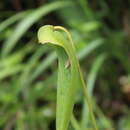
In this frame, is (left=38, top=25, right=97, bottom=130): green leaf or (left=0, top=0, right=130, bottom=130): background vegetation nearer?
(left=38, top=25, right=97, bottom=130): green leaf

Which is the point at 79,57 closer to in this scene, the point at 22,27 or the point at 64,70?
the point at 22,27

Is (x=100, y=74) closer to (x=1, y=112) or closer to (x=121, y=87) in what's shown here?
(x=121, y=87)

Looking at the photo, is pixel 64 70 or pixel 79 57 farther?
pixel 79 57

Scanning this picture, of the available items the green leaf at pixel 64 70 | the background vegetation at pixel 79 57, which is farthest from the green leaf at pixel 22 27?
the green leaf at pixel 64 70

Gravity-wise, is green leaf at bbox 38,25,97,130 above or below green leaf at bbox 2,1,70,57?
below

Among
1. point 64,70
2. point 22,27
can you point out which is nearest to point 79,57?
point 22,27

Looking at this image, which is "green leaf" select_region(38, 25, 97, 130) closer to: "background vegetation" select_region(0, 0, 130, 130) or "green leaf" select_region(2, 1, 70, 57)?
"background vegetation" select_region(0, 0, 130, 130)

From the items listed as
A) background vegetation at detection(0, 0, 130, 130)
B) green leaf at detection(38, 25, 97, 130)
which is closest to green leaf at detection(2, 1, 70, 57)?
background vegetation at detection(0, 0, 130, 130)
